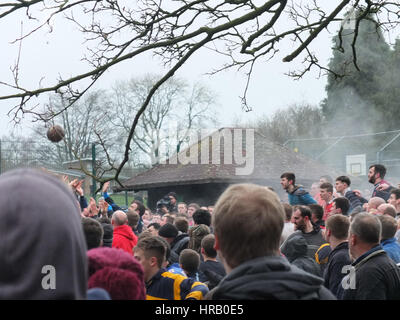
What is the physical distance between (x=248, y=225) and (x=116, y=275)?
54 centimetres

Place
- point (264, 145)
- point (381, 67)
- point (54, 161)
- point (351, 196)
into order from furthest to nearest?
1. point (381, 67)
2. point (264, 145)
3. point (54, 161)
4. point (351, 196)

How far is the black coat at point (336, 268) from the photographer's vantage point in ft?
17.2

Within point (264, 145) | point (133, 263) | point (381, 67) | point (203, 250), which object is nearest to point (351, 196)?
point (203, 250)

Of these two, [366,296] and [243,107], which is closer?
[366,296]

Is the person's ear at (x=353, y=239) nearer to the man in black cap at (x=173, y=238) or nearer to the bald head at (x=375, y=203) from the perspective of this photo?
the man in black cap at (x=173, y=238)

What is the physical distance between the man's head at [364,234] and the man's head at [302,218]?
205cm

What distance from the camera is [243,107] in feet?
27.1

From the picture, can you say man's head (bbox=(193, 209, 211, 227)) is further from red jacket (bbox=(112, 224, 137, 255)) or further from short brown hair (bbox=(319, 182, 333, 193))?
short brown hair (bbox=(319, 182, 333, 193))

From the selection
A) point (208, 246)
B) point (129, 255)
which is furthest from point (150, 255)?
point (129, 255)

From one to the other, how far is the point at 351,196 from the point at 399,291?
4.70m

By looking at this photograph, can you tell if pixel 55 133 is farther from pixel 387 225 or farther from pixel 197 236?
pixel 387 225

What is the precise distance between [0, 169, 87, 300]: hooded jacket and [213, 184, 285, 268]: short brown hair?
83 centimetres
